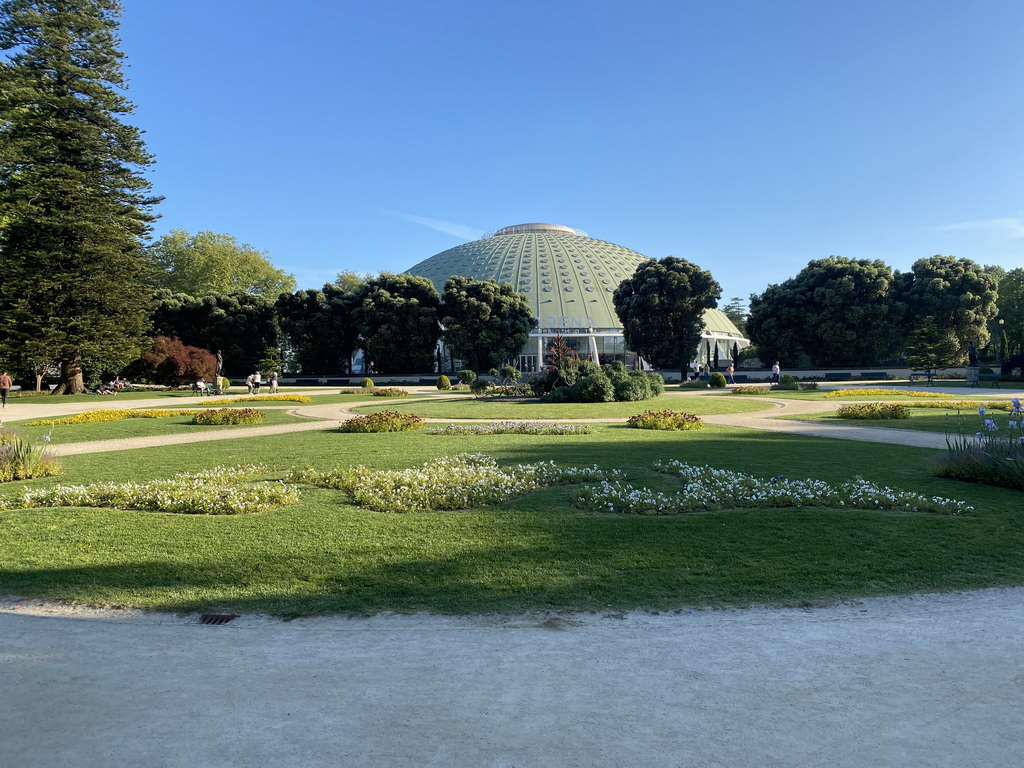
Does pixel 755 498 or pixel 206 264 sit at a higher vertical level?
pixel 206 264

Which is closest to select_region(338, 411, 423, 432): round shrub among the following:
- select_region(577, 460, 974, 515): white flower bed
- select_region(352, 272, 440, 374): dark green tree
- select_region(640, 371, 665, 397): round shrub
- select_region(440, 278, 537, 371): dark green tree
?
select_region(577, 460, 974, 515): white flower bed

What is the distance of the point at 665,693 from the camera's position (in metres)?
2.90

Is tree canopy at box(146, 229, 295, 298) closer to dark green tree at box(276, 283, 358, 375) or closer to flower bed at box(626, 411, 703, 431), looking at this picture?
dark green tree at box(276, 283, 358, 375)

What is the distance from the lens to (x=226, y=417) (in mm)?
16734

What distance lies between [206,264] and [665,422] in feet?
216

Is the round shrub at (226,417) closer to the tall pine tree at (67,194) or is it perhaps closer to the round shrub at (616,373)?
the round shrub at (616,373)

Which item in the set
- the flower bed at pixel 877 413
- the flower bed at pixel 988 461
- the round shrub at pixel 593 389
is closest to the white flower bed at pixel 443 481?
the flower bed at pixel 988 461

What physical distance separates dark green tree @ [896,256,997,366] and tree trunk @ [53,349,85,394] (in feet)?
187

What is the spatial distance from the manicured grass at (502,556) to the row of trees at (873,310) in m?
49.4

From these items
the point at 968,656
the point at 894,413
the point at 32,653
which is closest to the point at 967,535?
the point at 968,656

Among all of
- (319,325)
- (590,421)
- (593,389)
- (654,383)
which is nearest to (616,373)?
(593,389)

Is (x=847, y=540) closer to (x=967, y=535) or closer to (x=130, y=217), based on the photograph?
(x=967, y=535)

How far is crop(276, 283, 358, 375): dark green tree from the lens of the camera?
5431cm

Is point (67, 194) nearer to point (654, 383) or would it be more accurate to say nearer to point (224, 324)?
point (224, 324)
